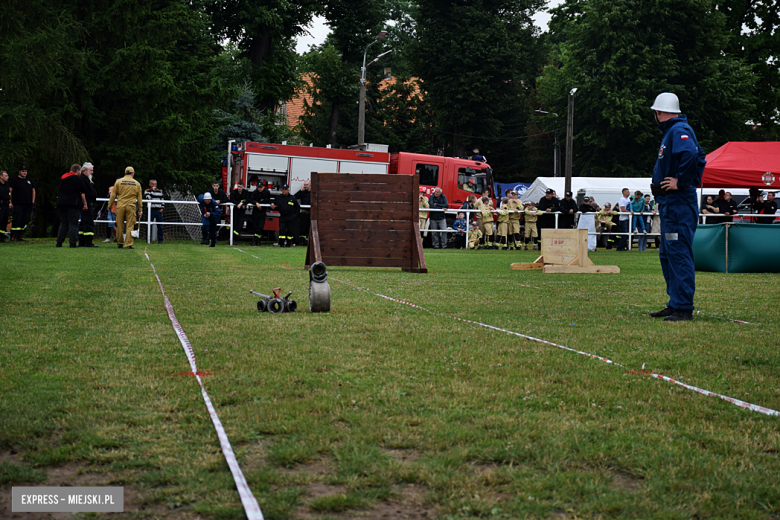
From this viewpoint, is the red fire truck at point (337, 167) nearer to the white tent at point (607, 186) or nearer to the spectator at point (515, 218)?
the spectator at point (515, 218)

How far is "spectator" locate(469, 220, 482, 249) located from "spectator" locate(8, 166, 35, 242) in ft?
43.9

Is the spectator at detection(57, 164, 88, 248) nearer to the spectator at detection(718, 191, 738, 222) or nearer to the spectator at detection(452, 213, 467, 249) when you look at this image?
the spectator at detection(452, 213, 467, 249)

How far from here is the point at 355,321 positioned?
7363 mm

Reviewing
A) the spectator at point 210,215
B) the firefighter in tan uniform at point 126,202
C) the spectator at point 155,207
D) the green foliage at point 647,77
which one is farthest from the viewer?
the green foliage at point 647,77

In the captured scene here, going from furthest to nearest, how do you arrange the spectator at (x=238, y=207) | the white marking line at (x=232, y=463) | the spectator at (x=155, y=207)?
the spectator at (x=238, y=207), the spectator at (x=155, y=207), the white marking line at (x=232, y=463)

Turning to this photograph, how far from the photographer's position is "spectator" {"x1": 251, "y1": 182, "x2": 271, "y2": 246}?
25.8 m

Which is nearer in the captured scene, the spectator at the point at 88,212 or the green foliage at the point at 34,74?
the spectator at the point at 88,212

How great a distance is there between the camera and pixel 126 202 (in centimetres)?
1995

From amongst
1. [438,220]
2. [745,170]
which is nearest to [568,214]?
[438,220]

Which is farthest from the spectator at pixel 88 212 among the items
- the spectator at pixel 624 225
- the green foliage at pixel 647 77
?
the green foliage at pixel 647 77

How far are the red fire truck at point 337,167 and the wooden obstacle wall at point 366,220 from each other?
12.5m

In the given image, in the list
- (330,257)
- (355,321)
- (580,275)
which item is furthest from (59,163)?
(355,321)

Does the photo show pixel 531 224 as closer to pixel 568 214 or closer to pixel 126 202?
pixel 568 214

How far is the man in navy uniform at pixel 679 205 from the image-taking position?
7.95 m
